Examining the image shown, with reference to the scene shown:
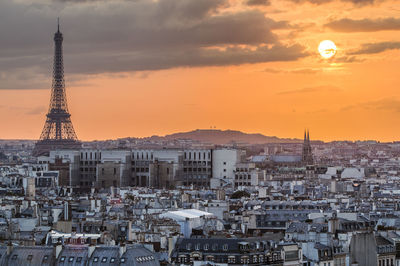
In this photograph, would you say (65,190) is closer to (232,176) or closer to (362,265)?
(232,176)

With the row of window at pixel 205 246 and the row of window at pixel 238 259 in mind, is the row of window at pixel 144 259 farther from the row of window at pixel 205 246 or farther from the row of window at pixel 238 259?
the row of window at pixel 205 246

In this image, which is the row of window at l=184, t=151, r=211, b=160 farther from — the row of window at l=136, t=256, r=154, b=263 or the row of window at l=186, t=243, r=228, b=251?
the row of window at l=136, t=256, r=154, b=263

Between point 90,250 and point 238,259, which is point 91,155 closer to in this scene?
point 238,259

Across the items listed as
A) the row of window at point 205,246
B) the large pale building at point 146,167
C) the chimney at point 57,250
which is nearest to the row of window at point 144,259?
the chimney at point 57,250

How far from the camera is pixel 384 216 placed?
8825cm

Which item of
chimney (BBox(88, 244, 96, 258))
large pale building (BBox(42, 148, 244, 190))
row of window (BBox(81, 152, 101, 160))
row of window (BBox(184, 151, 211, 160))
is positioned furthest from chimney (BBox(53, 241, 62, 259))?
row of window (BBox(81, 152, 101, 160))

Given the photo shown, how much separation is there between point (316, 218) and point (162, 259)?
1004 inches

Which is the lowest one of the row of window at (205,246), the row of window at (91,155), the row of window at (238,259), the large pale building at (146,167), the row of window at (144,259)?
the row of window at (238,259)

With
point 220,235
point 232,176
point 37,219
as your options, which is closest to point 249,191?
point 232,176

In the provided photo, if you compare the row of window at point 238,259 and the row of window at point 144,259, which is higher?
the row of window at point 144,259

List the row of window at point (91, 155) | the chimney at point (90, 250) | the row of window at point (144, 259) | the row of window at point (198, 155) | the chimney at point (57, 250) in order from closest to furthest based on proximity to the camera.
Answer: the row of window at point (144, 259), the chimney at point (90, 250), the chimney at point (57, 250), the row of window at point (198, 155), the row of window at point (91, 155)

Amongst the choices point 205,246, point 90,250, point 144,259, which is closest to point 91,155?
point 205,246

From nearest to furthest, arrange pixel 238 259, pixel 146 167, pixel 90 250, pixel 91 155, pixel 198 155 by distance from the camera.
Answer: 1. pixel 90 250
2. pixel 238 259
3. pixel 146 167
4. pixel 198 155
5. pixel 91 155

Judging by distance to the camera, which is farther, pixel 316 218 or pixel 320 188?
pixel 320 188
